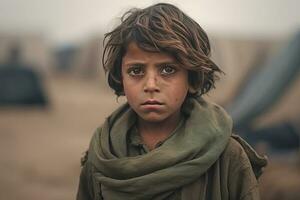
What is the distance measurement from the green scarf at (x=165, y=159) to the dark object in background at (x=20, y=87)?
12.2 m

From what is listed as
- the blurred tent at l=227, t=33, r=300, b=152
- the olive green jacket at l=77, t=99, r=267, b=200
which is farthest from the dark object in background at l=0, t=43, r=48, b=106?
the olive green jacket at l=77, t=99, r=267, b=200

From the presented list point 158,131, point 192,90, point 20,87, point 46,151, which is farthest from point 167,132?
point 20,87

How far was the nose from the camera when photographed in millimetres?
1535

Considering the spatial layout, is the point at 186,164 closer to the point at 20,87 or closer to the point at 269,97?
the point at 269,97

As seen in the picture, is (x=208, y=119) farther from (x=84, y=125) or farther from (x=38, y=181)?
(x=84, y=125)

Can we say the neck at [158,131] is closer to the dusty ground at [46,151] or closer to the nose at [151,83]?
the nose at [151,83]

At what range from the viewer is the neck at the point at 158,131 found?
1658 millimetres

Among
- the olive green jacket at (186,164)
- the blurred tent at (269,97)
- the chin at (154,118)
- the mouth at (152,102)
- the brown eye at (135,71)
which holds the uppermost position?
the brown eye at (135,71)

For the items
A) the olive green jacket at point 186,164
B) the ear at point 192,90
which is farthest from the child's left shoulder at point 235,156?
the ear at point 192,90

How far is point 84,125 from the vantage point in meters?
10.9

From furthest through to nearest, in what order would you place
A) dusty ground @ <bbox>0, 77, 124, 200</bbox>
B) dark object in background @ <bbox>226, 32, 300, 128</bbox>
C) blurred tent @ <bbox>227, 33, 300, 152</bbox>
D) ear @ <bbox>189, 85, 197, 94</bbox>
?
1. dark object in background @ <bbox>226, 32, 300, 128</bbox>
2. blurred tent @ <bbox>227, 33, 300, 152</bbox>
3. dusty ground @ <bbox>0, 77, 124, 200</bbox>
4. ear @ <bbox>189, 85, 197, 94</bbox>

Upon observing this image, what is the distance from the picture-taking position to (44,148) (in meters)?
8.18

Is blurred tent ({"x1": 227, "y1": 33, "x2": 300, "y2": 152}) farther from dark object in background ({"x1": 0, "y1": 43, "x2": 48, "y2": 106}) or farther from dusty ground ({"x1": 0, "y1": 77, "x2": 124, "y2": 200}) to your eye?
dark object in background ({"x1": 0, "y1": 43, "x2": 48, "y2": 106})

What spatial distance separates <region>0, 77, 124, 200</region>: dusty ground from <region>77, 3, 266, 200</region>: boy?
391 cm
